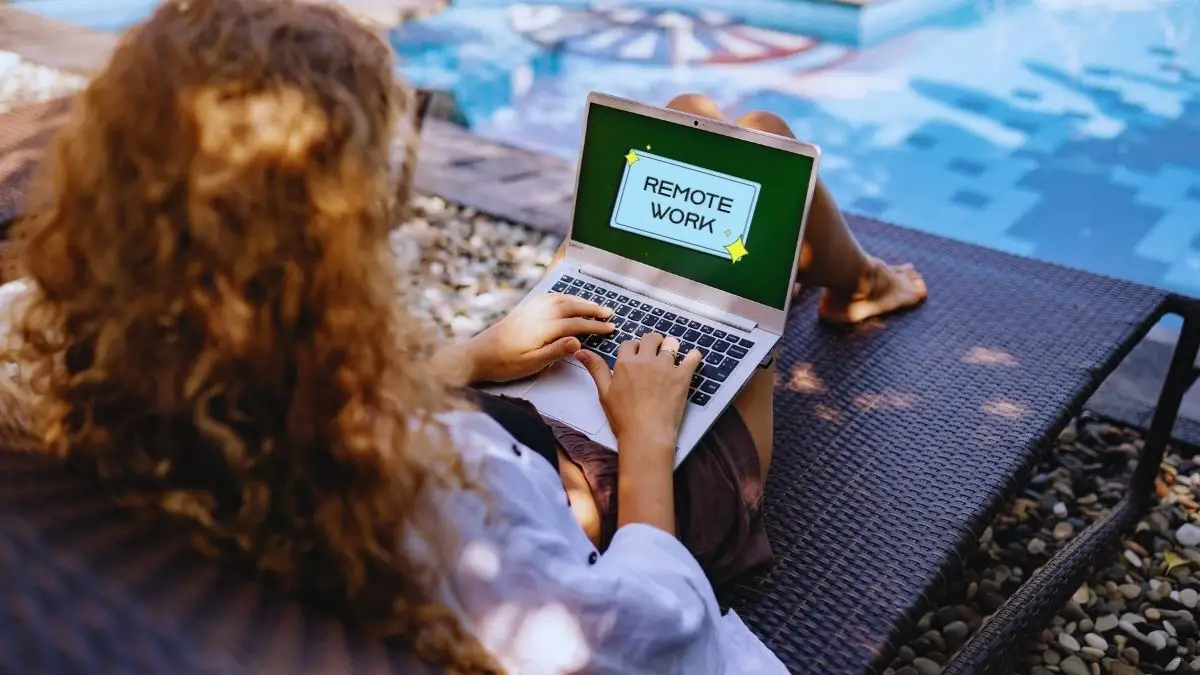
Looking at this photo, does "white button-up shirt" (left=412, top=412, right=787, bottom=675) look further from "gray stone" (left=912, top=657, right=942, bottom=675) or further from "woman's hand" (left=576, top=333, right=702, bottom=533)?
"gray stone" (left=912, top=657, right=942, bottom=675)

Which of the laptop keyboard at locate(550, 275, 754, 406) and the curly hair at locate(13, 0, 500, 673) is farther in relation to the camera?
the laptop keyboard at locate(550, 275, 754, 406)

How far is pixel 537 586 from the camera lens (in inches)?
39.7

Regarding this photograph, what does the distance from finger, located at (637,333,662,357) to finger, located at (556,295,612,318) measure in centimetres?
18

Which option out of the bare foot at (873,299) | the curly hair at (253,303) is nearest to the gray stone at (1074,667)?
the bare foot at (873,299)

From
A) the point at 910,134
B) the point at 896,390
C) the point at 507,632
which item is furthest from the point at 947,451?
the point at 910,134

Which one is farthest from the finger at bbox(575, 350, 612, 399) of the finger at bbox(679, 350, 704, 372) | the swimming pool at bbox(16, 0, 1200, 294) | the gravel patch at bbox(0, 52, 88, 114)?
the gravel patch at bbox(0, 52, 88, 114)

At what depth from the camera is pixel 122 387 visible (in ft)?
3.06

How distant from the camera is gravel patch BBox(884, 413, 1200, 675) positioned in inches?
81.7

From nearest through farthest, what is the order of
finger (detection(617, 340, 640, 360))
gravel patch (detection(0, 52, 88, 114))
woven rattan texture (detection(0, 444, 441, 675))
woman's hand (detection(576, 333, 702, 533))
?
1. woven rattan texture (detection(0, 444, 441, 675))
2. woman's hand (detection(576, 333, 702, 533))
3. finger (detection(617, 340, 640, 360))
4. gravel patch (detection(0, 52, 88, 114))

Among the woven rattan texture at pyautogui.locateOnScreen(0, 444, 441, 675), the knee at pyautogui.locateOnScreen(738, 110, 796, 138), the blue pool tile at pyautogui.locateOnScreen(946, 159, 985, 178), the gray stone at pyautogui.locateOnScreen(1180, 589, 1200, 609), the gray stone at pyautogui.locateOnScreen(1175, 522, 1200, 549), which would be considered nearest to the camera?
the woven rattan texture at pyautogui.locateOnScreen(0, 444, 441, 675)

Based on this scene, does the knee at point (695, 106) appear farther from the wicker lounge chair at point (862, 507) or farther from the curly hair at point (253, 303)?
the curly hair at point (253, 303)

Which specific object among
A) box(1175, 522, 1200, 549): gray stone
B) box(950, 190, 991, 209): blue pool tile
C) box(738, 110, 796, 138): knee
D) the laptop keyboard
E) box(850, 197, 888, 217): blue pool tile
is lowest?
box(850, 197, 888, 217): blue pool tile

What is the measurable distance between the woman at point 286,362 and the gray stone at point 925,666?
1140 millimetres

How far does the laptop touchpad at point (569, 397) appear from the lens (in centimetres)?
155
